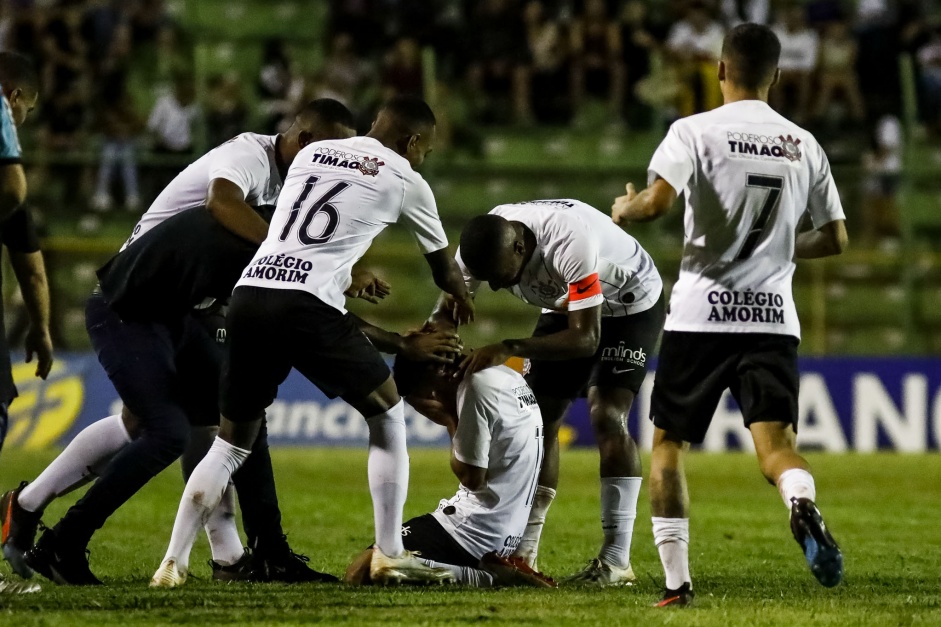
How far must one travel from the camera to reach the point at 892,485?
43.0ft

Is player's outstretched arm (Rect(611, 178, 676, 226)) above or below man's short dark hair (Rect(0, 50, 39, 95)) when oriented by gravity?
below

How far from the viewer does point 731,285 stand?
20.1 ft

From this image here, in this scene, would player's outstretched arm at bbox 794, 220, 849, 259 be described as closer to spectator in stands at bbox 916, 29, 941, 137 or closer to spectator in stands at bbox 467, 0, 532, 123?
spectator in stands at bbox 916, 29, 941, 137

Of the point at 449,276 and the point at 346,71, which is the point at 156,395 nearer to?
the point at 449,276

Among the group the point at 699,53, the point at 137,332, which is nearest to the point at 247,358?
the point at 137,332

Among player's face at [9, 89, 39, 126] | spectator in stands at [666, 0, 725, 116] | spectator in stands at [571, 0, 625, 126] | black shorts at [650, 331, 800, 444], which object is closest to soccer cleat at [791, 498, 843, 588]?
black shorts at [650, 331, 800, 444]

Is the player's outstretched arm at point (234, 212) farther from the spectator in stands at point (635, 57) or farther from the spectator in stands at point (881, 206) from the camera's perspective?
the spectator in stands at point (635, 57)

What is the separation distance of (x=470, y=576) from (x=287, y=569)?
927 millimetres

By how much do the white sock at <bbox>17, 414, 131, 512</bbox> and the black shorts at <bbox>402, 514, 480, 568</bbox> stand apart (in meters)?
1.51

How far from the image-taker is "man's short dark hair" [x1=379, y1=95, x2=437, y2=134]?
6.80m

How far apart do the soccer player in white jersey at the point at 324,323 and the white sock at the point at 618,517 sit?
980mm

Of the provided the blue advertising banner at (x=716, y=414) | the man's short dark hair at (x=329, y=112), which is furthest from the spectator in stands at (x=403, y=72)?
the man's short dark hair at (x=329, y=112)

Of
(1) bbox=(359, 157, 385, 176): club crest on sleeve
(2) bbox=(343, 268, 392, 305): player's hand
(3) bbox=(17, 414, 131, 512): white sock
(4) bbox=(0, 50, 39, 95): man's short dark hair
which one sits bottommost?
(3) bbox=(17, 414, 131, 512): white sock

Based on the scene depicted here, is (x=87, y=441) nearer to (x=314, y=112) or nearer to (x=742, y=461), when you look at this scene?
(x=314, y=112)
